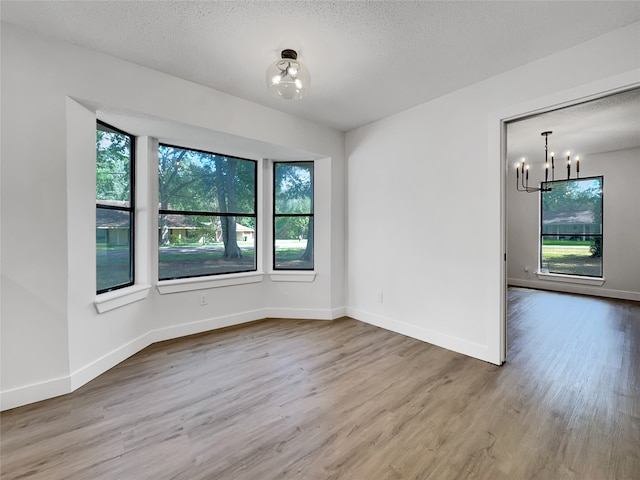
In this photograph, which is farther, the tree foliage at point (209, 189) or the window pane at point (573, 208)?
the window pane at point (573, 208)

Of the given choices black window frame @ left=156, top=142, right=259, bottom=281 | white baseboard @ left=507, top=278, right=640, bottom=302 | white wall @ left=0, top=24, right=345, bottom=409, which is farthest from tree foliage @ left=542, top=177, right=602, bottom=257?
white wall @ left=0, top=24, right=345, bottom=409

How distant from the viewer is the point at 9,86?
6.57 feet

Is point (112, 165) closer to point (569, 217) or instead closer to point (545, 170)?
point (545, 170)

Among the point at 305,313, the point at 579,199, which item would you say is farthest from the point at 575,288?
the point at 305,313

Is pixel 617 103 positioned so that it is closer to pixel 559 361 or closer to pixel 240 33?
pixel 559 361

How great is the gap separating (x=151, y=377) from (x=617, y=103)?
5.47 meters

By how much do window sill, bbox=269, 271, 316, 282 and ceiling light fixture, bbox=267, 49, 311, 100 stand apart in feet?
7.92

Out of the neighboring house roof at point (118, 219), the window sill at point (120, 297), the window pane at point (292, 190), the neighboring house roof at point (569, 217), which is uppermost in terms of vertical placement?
the window pane at point (292, 190)

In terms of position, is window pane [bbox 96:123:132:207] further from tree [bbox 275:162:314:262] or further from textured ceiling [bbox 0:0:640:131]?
tree [bbox 275:162:314:262]

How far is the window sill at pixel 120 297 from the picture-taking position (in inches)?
99.7

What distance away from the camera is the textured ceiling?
1897 mm

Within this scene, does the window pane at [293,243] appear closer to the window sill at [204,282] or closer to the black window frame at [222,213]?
the black window frame at [222,213]

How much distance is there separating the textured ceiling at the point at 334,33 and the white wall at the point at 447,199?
0.66 feet

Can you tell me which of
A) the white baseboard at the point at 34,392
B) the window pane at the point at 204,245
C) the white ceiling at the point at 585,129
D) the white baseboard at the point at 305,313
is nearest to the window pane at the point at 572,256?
the white ceiling at the point at 585,129
